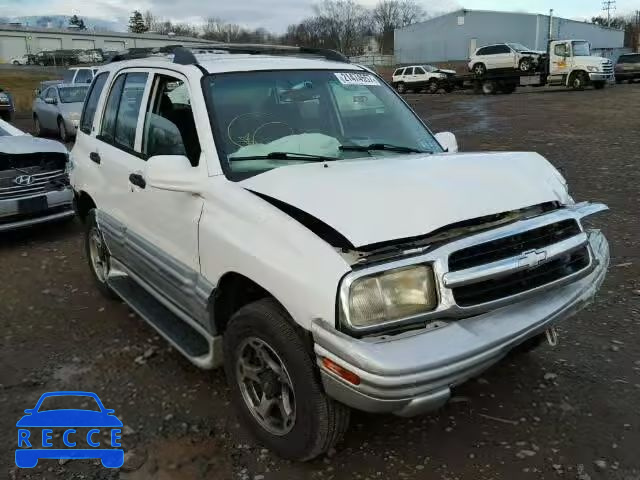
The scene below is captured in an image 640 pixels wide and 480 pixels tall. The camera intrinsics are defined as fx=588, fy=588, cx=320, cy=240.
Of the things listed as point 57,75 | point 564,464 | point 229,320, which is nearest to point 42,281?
point 229,320

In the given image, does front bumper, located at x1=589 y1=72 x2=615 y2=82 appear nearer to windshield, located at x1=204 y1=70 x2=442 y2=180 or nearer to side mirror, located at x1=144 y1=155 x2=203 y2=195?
windshield, located at x1=204 y1=70 x2=442 y2=180

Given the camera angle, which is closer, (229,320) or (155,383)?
(229,320)

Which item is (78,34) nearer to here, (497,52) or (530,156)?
(497,52)

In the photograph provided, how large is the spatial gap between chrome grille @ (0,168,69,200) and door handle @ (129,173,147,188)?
343 centimetres

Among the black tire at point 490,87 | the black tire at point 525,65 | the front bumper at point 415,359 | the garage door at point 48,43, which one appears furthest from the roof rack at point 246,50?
the garage door at point 48,43

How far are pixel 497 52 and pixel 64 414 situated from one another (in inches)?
1220

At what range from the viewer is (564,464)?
2832 millimetres

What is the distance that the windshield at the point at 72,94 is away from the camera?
647 inches

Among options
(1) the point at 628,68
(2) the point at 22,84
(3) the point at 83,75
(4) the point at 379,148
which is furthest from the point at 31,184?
(2) the point at 22,84

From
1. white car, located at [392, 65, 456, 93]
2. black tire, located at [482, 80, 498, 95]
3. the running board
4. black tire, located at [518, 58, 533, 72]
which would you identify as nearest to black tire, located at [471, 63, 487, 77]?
black tire, located at [482, 80, 498, 95]

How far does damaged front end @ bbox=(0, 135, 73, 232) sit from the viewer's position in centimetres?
648

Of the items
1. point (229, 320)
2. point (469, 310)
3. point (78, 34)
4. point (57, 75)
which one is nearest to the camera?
point (469, 310)

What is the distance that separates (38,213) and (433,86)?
31039 mm

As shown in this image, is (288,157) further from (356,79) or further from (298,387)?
(298,387)
